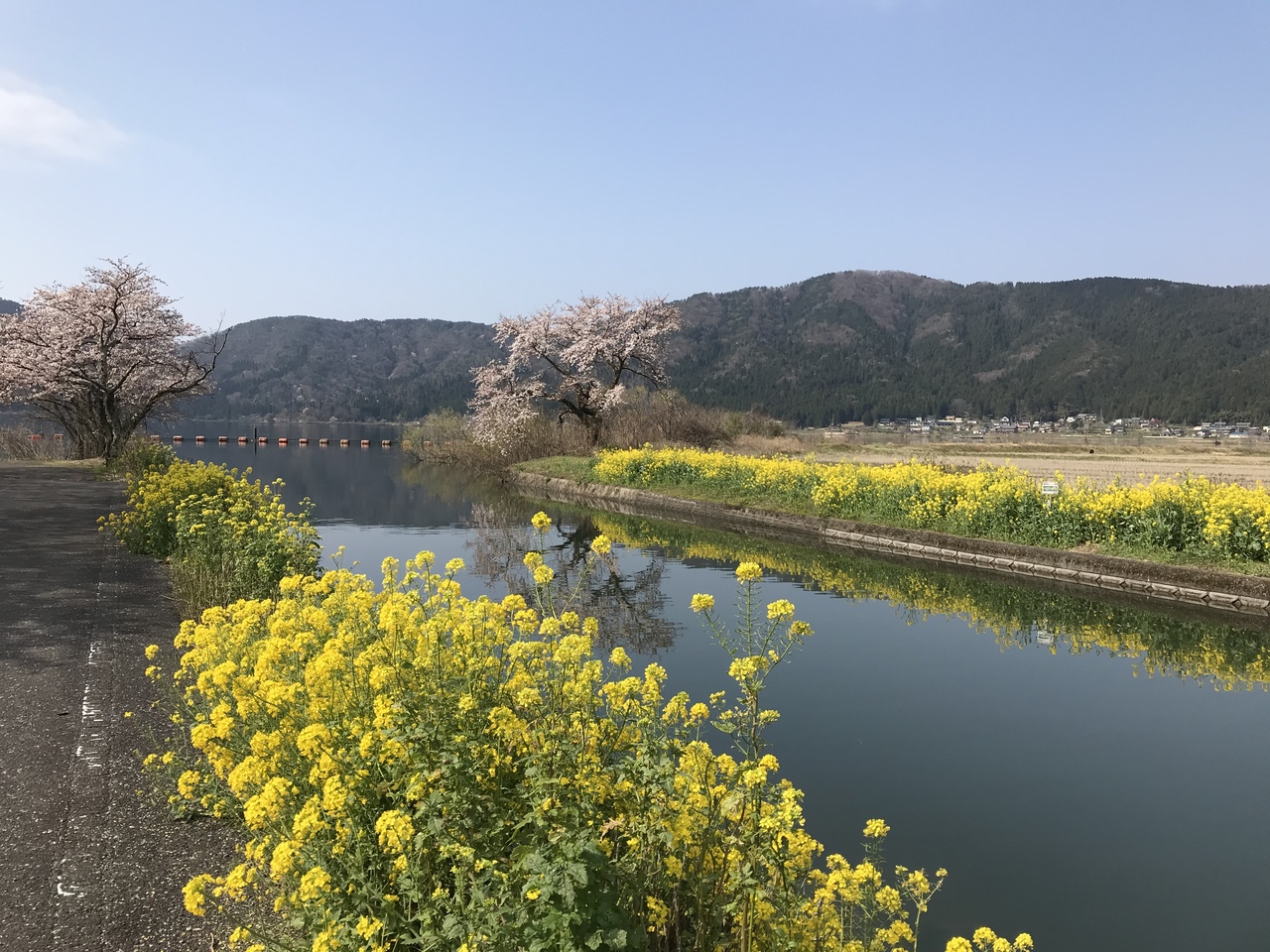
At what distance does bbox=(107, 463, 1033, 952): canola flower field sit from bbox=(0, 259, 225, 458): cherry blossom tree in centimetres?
2555

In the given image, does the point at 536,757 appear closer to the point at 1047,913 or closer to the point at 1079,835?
the point at 1047,913

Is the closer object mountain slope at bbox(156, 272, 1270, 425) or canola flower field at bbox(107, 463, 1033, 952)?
canola flower field at bbox(107, 463, 1033, 952)

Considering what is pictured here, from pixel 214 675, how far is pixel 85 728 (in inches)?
88.3

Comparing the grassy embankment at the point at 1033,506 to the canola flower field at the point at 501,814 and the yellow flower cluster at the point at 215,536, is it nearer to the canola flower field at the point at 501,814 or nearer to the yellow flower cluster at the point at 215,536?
the canola flower field at the point at 501,814

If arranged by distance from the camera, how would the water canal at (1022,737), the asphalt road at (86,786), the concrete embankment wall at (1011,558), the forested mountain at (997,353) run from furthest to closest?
the forested mountain at (997,353) → the concrete embankment wall at (1011,558) → the water canal at (1022,737) → the asphalt road at (86,786)

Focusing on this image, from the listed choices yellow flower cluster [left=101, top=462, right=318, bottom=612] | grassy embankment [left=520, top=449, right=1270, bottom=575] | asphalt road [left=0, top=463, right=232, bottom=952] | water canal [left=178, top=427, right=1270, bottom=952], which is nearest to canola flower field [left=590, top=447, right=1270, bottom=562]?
grassy embankment [left=520, top=449, right=1270, bottom=575]

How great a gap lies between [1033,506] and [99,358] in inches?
1083

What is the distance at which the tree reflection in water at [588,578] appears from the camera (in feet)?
34.2

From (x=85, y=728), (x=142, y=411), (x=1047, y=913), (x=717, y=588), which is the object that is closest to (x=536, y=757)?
(x=1047, y=913)

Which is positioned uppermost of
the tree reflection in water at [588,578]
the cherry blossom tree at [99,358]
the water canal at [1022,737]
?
the cherry blossom tree at [99,358]

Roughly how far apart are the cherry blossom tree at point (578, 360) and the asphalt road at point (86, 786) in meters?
30.0

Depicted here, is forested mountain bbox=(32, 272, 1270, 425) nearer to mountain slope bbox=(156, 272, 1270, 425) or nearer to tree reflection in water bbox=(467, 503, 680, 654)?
mountain slope bbox=(156, 272, 1270, 425)

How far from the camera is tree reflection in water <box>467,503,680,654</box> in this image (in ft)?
34.2

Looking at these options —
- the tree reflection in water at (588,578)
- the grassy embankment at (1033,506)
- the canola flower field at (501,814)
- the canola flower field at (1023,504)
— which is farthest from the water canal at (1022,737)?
the canola flower field at (1023,504)
